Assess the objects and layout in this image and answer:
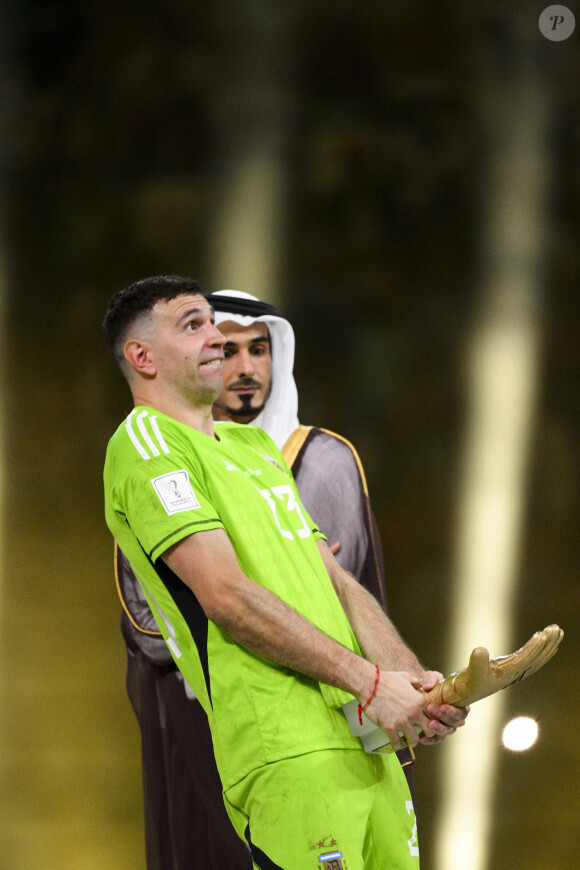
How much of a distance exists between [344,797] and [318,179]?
77.1 inches

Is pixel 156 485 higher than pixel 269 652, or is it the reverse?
pixel 156 485

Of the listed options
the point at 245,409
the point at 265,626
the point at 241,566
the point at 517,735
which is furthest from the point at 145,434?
the point at 517,735

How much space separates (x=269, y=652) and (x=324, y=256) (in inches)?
66.0

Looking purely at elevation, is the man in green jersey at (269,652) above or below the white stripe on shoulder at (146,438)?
below

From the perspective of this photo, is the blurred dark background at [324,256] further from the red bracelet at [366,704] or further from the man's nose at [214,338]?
the red bracelet at [366,704]

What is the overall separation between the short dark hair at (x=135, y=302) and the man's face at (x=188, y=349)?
→ 0.02 meters

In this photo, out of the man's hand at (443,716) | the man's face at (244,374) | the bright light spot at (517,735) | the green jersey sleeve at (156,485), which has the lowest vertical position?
the bright light spot at (517,735)

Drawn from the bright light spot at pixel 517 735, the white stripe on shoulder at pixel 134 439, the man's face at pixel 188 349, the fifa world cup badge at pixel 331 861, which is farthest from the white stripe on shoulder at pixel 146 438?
the bright light spot at pixel 517 735

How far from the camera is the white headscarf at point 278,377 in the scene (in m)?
2.78

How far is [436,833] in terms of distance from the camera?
115 inches

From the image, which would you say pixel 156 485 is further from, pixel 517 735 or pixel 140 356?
pixel 517 735

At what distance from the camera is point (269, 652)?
5.23ft

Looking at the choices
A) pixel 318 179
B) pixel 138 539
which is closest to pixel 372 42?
pixel 318 179

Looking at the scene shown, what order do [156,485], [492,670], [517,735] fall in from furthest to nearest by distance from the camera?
Result: 1. [517,735]
2. [156,485]
3. [492,670]
